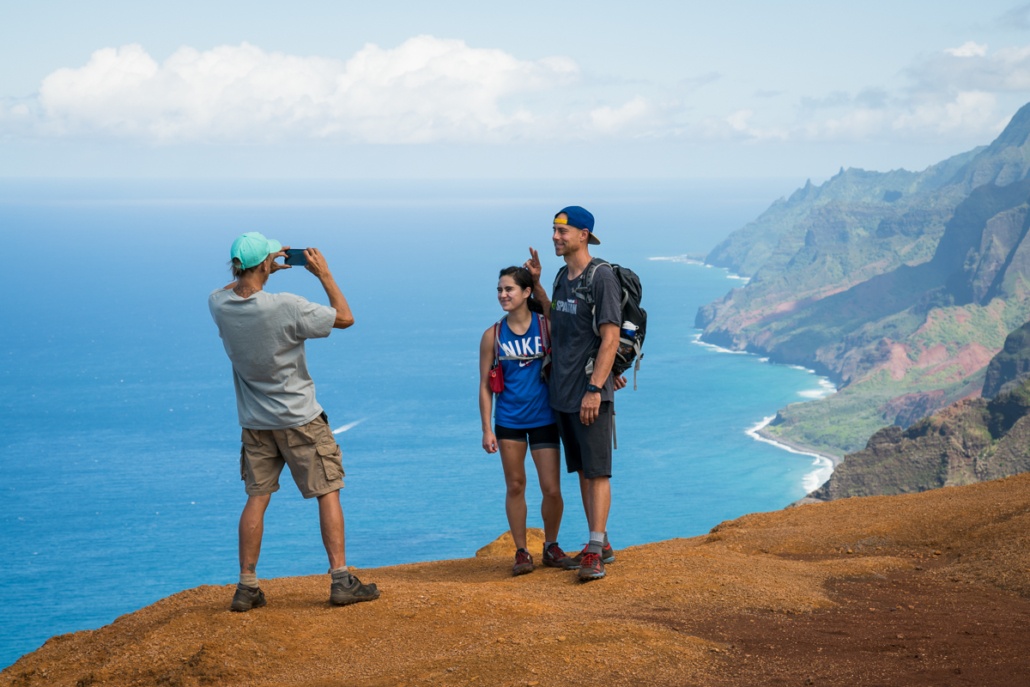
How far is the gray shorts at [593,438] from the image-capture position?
758cm

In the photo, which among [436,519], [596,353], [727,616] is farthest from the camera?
[436,519]

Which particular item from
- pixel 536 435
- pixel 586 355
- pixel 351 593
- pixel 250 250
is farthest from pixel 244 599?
pixel 586 355

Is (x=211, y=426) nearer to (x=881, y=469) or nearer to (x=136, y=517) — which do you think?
(x=136, y=517)

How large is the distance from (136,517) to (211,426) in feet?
99.4

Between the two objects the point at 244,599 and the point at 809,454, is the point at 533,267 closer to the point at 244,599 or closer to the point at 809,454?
the point at 244,599

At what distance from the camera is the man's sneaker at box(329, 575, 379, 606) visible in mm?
6980

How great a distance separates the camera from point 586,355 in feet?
24.8

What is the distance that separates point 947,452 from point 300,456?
8988 centimetres

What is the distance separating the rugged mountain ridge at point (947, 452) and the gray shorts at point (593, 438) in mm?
77739

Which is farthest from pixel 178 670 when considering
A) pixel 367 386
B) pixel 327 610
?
pixel 367 386

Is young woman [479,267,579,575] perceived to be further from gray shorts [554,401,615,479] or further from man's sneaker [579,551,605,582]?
man's sneaker [579,551,605,582]

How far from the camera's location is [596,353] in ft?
24.7

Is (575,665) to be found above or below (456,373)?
above

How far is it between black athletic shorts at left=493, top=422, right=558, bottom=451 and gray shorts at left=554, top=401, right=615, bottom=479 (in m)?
0.16
